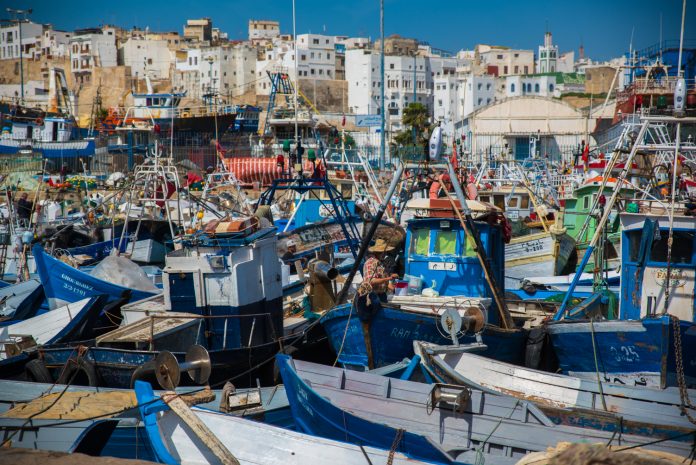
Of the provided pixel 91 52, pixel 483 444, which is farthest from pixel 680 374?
pixel 91 52

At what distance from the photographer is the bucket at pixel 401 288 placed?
13117 millimetres

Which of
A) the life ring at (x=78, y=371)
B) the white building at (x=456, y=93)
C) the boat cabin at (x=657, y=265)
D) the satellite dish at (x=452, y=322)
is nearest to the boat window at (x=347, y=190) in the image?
the boat cabin at (x=657, y=265)

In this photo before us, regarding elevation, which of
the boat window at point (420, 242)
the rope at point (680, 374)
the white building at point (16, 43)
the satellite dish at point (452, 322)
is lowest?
the rope at point (680, 374)

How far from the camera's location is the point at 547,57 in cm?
9900

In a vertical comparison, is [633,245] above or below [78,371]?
above

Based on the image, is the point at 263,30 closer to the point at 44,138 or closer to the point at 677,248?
the point at 44,138

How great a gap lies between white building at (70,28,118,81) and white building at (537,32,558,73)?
174 ft

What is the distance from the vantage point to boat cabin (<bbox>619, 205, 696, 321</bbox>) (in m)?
12.1

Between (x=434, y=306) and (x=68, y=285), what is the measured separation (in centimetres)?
688

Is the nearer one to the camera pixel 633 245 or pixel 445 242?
pixel 633 245

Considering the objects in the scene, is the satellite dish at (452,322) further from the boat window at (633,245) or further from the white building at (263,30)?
the white building at (263,30)

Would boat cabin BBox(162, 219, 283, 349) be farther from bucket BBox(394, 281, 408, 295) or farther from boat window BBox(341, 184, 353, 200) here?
boat window BBox(341, 184, 353, 200)

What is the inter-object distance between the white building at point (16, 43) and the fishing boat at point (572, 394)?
11381 cm

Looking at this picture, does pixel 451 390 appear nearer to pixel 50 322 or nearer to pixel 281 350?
pixel 281 350
